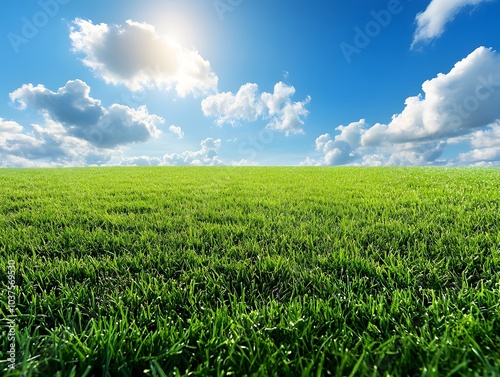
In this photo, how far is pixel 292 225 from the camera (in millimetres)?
3826

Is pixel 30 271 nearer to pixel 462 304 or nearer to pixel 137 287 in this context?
pixel 137 287

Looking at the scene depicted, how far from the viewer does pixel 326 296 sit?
80.3 inches

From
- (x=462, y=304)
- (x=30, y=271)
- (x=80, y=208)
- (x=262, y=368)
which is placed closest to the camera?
(x=262, y=368)

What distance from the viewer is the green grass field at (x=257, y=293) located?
1361 millimetres

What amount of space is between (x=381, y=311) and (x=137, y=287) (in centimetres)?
196

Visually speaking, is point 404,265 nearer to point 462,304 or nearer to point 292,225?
point 462,304

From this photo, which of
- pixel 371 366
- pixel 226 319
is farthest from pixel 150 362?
pixel 371 366

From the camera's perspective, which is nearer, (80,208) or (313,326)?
(313,326)

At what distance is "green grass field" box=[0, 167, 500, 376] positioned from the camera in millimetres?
1361

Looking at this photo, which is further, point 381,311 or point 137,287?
point 137,287

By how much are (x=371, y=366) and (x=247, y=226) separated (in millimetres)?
2569

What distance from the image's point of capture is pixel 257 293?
7.15 ft

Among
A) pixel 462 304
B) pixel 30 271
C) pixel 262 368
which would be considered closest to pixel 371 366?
pixel 262 368

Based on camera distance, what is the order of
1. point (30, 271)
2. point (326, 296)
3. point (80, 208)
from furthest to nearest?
point (80, 208) < point (30, 271) < point (326, 296)
